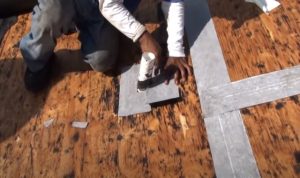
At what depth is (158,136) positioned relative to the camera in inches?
74.2

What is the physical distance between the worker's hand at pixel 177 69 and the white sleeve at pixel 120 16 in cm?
27

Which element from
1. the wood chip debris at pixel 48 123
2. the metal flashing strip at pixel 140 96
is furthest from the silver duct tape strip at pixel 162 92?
the wood chip debris at pixel 48 123

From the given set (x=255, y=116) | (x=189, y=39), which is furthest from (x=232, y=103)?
(x=189, y=39)

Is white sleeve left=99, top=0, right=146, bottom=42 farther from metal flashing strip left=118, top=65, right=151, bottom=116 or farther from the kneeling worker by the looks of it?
metal flashing strip left=118, top=65, right=151, bottom=116

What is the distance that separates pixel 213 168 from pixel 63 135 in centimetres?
88

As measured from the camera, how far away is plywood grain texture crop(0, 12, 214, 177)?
5.87 ft

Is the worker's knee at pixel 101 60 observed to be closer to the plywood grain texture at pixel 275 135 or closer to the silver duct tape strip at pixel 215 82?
the silver duct tape strip at pixel 215 82

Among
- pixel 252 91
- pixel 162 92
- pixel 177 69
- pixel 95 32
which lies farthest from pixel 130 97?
pixel 252 91

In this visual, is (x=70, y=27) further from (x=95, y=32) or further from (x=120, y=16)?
(x=120, y=16)

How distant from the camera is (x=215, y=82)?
1994 millimetres

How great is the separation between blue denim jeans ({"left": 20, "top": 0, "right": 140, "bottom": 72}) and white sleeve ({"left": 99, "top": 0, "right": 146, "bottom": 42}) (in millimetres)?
278

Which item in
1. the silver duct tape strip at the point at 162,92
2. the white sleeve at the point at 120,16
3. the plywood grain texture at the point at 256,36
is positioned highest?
the white sleeve at the point at 120,16

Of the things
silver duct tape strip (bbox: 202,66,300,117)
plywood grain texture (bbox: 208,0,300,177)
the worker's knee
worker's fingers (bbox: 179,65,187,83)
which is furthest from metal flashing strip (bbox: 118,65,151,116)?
plywood grain texture (bbox: 208,0,300,177)

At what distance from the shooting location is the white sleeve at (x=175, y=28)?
2.07 metres
